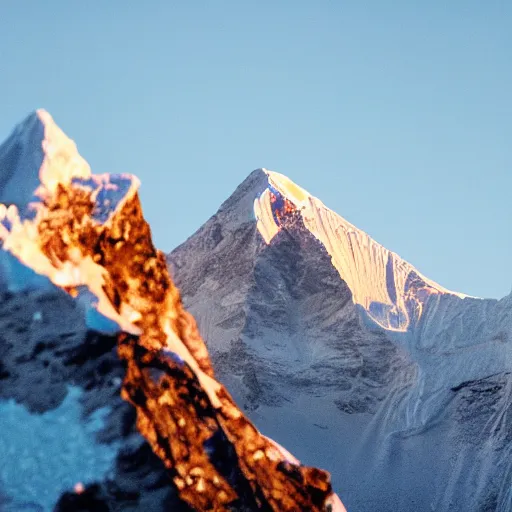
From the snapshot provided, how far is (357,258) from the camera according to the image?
321 feet

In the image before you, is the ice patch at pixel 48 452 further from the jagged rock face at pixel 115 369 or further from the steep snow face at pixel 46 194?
the steep snow face at pixel 46 194

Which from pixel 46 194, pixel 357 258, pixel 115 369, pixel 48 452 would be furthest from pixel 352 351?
pixel 48 452

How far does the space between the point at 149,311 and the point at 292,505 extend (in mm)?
3607

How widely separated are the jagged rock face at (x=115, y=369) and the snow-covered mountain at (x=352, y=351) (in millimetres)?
49098

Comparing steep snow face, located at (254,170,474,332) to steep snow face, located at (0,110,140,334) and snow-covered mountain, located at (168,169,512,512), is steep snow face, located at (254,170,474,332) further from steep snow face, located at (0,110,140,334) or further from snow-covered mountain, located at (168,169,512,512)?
steep snow face, located at (0,110,140,334)

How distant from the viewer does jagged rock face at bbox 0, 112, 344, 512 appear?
17938mm

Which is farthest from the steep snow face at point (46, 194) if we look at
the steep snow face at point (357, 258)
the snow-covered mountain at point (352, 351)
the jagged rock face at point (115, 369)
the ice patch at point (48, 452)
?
the steep snow face at point (357, 258)

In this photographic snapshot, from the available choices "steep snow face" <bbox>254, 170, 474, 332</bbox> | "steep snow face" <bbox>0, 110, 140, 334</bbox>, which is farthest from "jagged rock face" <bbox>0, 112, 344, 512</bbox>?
"steep snow face" <bbox>254, 170, 474, 332</bbox>

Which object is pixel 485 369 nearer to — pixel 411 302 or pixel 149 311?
pixel 411 302

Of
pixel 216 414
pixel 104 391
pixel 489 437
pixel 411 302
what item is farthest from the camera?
pixel 411 302

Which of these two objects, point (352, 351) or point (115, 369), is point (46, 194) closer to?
point (115, 369)

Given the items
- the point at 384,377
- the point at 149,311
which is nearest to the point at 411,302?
the point at 384,377

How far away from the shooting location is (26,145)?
2052 centimetres

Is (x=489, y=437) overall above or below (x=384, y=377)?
below
